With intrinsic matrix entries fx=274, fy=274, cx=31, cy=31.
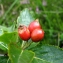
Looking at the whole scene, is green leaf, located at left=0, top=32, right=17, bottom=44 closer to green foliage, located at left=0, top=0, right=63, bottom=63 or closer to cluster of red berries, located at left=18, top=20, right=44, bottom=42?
cluster of red berries, located at left=18, top=20, right=44, bottom=42

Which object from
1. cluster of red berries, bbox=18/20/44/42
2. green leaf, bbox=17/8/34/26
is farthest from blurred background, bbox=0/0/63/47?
cluster of red berries, bbox=18/20/44/42

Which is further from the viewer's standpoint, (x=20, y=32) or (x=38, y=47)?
(x=38, y=47)

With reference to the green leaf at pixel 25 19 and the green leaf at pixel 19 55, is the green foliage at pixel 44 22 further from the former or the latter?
the green leaf at pixel 19 55

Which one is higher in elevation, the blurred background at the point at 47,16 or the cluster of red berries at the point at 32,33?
the cluster of red berries at the point at 32,33

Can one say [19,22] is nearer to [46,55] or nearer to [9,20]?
[46,55]

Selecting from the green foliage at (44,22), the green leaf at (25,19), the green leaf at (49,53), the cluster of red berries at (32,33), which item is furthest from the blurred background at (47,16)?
the cluster of red berries at (32,33)

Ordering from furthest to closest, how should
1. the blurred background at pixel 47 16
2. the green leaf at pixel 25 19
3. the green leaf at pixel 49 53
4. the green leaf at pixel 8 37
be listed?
the blurred background at pixel 47 16 → the green leaf at pixel 25 19 → the green leaf at pixel 49 53 → the green leaf at pixel 8 37

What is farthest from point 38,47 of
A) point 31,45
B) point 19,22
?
point 19,22
